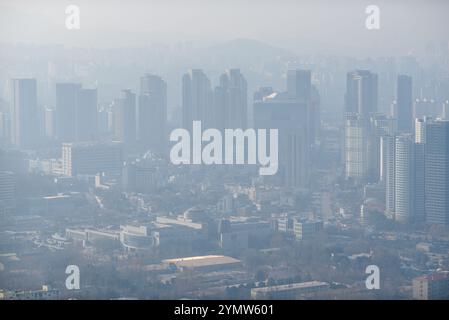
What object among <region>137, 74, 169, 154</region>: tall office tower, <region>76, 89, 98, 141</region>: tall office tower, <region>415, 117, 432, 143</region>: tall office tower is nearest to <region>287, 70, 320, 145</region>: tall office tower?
<region>415, 117, 432, 143</region>: tall office tower

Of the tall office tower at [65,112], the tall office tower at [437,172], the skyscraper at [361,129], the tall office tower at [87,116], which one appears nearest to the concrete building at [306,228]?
the skyscraper at [361,129]

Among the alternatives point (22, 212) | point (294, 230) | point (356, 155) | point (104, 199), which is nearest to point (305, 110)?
point (356, 155)

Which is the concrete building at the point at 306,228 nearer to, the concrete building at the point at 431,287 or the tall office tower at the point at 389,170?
the tall office tower at the point at 389,170

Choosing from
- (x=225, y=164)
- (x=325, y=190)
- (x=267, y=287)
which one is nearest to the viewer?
(x=267, y=287)

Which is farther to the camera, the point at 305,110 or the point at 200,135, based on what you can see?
the point at 305,110

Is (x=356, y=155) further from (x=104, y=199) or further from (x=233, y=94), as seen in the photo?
(x=104, y=199)

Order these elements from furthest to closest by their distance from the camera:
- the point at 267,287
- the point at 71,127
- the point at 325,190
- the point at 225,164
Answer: the point at 71,127, the point at 325,190, the point at 225,164, the point at 267,287
